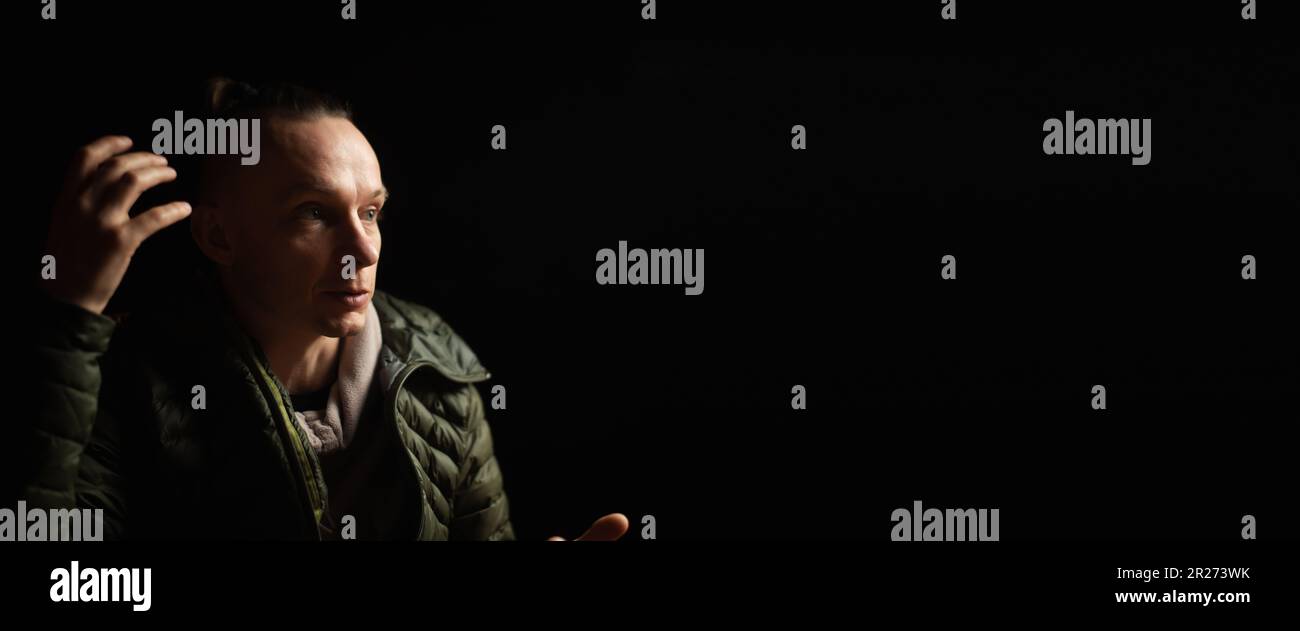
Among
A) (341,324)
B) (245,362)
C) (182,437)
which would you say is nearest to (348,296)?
(341,324)

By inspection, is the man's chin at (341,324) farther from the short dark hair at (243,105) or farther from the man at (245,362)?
the short dark hair at (243,105)

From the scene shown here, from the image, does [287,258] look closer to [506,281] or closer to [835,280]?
[506,281]

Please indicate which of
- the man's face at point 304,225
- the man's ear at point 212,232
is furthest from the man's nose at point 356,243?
the man's ear at point 212,232

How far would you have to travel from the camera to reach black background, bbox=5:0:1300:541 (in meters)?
2.00

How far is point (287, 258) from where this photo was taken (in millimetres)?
1739

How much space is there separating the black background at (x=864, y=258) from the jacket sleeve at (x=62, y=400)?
556mm

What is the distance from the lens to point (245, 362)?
173cm

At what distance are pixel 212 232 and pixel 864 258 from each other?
1230 mm

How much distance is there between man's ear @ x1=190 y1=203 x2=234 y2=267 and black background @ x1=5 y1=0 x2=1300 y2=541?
0.31 m

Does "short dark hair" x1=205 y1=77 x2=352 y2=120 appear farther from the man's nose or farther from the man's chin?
the man's chin

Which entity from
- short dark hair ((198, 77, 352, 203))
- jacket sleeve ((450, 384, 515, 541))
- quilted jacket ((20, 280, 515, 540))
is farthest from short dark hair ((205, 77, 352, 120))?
jacket sleeve ((450, 384, 515, 541))

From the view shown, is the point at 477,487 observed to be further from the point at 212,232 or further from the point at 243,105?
the point at 243,105

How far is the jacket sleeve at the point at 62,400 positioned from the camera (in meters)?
1.56
